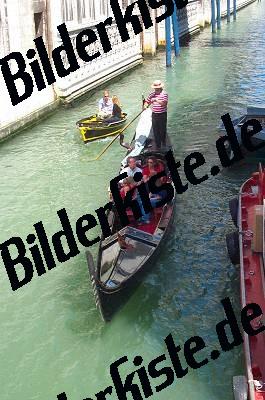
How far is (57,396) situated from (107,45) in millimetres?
14353

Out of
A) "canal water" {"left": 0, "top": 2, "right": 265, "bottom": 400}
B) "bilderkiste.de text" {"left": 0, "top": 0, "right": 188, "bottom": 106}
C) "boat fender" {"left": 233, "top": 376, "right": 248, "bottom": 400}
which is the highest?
"bilderkiste.de text" {"left": 0, "top": 0, "right": 188, "bottom": 106}

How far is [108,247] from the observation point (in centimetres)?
777

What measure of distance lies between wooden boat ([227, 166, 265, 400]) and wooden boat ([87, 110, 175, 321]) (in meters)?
1.02

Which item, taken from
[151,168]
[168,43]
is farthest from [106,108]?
[168,43]

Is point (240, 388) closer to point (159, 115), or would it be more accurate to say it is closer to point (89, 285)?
point (89, 285)

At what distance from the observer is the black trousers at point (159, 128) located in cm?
1159

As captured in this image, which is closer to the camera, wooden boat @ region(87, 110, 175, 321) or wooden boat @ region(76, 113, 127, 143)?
wooden boat @ region(87, 110, 175, 321)

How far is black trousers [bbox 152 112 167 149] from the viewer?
11.6 metres

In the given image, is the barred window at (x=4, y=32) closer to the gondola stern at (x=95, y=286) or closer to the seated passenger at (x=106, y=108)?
the seated passenger at (x=106, y=108)

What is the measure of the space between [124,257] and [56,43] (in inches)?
404

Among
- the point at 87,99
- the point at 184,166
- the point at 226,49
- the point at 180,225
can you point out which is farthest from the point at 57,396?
the point at 226,49

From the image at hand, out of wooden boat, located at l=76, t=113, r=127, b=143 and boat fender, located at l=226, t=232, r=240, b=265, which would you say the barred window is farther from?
boat fender, located at l=226, t=232, r=240, b=265

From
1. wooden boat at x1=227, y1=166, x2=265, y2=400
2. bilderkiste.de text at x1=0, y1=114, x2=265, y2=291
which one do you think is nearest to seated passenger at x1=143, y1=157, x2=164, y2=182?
bilderkiste.de text at x1=0, y1=114, x2=265, y2=291

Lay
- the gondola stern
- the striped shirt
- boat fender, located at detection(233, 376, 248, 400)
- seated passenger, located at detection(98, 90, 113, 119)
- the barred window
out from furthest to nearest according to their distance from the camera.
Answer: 1. seated passenger, located at detection(98, 90, 113, 119)
2. the barred window
3. the striped shirt
4. the gondola stern
5. boat fender, located at detection(233, 376, 248, 400)
